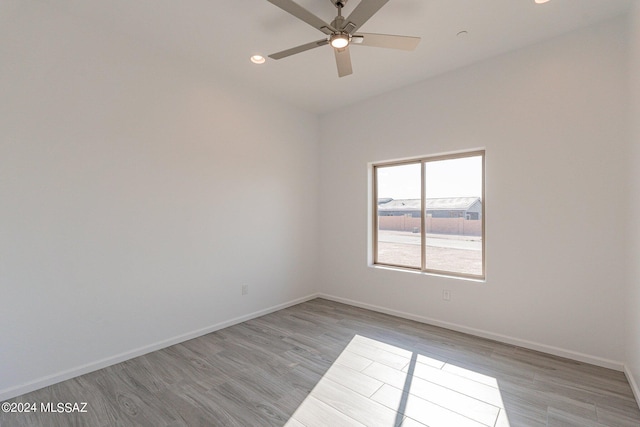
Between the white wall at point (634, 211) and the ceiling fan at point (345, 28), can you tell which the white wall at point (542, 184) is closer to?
the white wall at point (634, 211)

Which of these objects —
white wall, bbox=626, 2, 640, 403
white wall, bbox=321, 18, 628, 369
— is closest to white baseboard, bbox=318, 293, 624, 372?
white wall, bbox=321, 18, 628, 369

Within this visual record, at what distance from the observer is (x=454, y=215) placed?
3.37 meters

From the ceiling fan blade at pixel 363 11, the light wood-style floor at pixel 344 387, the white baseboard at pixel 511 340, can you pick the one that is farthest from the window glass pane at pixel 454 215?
the ceiling fan blade at pixel 363 11

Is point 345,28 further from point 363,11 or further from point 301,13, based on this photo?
point 301,13

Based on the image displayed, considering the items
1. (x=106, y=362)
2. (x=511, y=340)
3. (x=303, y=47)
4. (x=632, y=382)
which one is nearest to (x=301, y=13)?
(x=303, y=47)

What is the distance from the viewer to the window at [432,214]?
3.22 meters

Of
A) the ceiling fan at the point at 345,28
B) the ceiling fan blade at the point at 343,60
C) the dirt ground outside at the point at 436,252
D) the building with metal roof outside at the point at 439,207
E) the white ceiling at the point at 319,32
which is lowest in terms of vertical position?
the dirt ground outside at the point at 436,252

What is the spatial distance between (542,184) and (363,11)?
2284mm

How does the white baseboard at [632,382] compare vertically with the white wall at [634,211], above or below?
below

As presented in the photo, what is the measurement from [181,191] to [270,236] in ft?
4.36

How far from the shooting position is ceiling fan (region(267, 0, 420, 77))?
1781mm

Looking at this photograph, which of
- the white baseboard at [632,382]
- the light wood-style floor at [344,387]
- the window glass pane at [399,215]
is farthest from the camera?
the window glass pane at [399,215]

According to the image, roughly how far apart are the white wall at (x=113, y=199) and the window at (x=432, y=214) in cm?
170

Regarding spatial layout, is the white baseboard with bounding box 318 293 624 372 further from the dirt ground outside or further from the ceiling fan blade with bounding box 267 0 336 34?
the ceiling fan blade with bounding box 267 0 336 34
